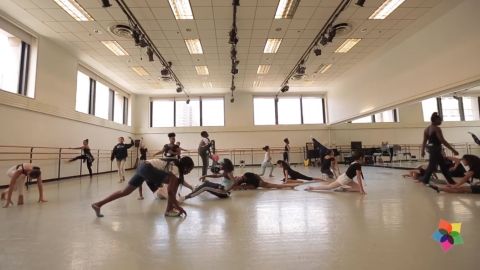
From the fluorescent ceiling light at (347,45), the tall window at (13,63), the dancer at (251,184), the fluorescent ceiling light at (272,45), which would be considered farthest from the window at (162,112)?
the dancer at (251,184)

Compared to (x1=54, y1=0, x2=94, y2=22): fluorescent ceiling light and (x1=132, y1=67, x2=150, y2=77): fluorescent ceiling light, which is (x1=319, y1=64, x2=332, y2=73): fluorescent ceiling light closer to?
(x1=132, y1=67, x2=150, y2=77): fluorescent ceiling light

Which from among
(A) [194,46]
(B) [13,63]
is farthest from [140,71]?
(B) [13,63]

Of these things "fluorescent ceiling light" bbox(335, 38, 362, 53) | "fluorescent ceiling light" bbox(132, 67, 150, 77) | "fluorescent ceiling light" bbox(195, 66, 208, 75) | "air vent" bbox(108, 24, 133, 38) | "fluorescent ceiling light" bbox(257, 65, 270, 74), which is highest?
"fluorescent ceiling light" bbox(335, 38, 362, 53)

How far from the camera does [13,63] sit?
6840mm

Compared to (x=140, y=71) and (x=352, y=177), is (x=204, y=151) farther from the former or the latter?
(x=140, y=71)

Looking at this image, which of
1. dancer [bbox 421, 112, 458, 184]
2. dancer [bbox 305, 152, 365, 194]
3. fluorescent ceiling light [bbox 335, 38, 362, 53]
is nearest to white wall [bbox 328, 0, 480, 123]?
fluorescent ceiling light [bbox 335, 38, 362, 53]

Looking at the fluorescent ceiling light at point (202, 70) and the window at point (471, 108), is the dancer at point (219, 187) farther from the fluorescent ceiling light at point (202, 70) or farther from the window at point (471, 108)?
the window at point (471, 108)

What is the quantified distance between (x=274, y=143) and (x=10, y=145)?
1177cm

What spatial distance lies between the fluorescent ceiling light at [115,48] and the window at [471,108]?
1524 cm

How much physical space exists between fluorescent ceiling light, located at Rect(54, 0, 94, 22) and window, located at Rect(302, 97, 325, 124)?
12.3 m

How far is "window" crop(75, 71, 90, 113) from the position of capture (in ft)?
31.3

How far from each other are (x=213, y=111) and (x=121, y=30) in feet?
28.2

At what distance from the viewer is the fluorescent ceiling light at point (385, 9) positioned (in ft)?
19.5

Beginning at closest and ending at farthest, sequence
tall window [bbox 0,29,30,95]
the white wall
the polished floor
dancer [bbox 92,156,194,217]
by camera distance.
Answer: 1. the polished floor
2. dancer [bbox 92,156,194,217]
3. the white wall
4. tall window [bbox 0,29,30,95]
